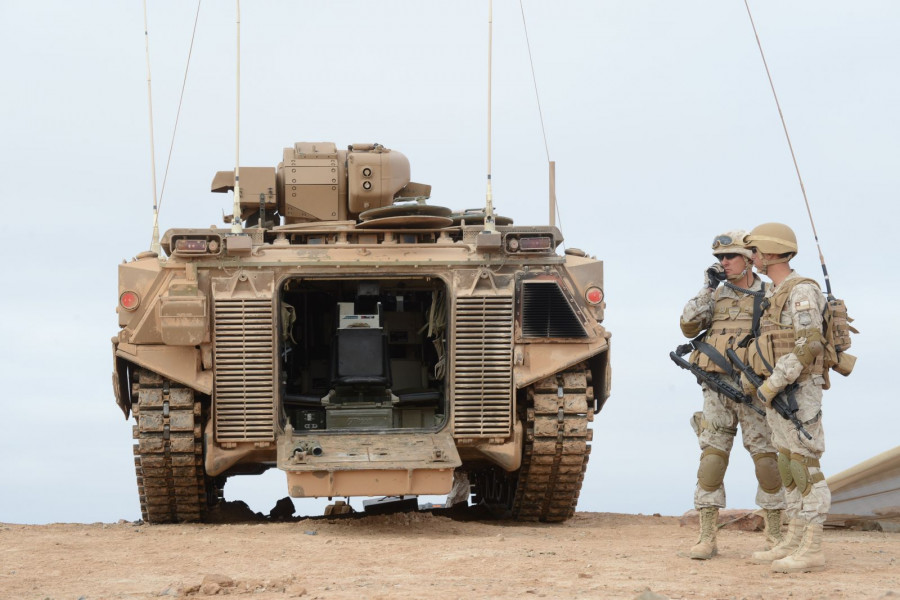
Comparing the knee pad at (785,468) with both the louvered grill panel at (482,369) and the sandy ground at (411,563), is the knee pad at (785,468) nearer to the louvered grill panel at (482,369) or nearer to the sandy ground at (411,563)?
the sandy ground at (411,563)

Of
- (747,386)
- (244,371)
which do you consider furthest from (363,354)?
(747,386)

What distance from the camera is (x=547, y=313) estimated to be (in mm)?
10711

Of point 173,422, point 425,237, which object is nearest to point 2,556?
point 173,422

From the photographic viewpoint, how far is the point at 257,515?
13.3 metres

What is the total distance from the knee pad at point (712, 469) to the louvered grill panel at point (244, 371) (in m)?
3.59

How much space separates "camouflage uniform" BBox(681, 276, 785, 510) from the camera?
27.9 ft

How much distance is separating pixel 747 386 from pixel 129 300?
4.93 m

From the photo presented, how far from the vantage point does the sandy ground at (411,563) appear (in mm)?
7176

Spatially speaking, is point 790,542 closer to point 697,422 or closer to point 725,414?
point 725,414

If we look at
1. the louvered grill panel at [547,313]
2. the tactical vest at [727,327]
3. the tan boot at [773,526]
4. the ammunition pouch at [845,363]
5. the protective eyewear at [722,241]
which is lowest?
the tan boot at [773,526]

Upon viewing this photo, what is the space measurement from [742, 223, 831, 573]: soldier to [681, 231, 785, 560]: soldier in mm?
279

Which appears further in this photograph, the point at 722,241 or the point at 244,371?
the point at 244,371

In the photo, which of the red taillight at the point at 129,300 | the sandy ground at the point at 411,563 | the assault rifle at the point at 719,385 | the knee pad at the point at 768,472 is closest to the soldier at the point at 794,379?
the assault rifle at the point at 719,385

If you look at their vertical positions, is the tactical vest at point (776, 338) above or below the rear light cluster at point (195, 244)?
below
